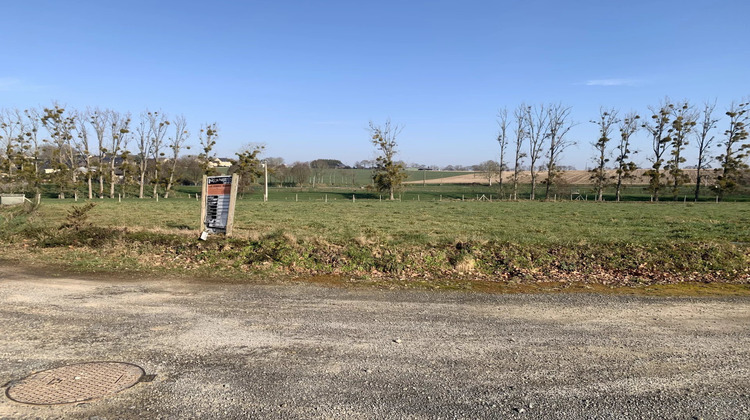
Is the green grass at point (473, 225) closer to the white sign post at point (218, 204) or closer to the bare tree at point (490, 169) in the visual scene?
the white sign post at point (218, 204)

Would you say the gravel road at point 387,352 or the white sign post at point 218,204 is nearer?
the gravel road at point 387,352

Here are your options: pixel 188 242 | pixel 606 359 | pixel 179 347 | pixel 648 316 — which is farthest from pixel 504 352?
pixel 188 242

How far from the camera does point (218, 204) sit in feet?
42.6

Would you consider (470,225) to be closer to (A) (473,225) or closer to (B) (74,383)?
(A) (473,225)

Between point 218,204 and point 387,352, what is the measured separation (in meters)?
9.16

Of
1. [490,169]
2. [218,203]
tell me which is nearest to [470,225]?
[218,203]

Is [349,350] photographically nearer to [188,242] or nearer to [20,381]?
[20,381]

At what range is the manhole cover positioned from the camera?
3.96m

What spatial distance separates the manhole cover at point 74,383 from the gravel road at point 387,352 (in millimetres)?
102

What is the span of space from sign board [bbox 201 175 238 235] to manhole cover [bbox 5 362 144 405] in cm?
819

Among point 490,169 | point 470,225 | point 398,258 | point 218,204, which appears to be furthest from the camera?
point 490,169

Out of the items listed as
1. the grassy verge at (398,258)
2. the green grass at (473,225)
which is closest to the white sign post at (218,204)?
the grassy verge at (398,258)

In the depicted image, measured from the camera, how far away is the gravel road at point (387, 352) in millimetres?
3902

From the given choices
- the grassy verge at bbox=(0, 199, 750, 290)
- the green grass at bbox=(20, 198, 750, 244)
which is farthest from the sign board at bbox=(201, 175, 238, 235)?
the green grass at bbox=(20, 198, 750, 244)
